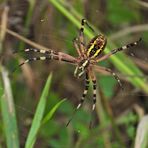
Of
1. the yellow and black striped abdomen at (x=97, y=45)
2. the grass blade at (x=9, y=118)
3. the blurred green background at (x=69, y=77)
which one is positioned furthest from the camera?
the blurred green background at (x=69, y=77)

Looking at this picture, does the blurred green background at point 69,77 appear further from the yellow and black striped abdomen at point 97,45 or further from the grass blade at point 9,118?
the yellow and black striped abdomen at point 97,45

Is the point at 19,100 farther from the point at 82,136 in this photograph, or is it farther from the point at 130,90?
the point at 130,90

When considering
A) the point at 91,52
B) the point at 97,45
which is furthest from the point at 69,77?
the point at 97,45

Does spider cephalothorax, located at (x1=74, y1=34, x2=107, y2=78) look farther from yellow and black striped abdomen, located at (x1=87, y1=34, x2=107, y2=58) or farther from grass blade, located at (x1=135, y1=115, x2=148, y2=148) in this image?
grass blade, located at (x1=135, y1=115, x2=148, y2=148)

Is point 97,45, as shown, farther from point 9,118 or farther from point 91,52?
point 9,118

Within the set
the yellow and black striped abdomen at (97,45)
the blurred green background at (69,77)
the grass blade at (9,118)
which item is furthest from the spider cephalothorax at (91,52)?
the grass blade at (9,118)

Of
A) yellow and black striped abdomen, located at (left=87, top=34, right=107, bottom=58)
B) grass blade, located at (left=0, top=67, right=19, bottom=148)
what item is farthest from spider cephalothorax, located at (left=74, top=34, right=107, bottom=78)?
grass blade, located at (left=0, top=67, right=19, bottom=148)

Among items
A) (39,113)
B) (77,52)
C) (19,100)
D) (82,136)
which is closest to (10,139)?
(39,113)
